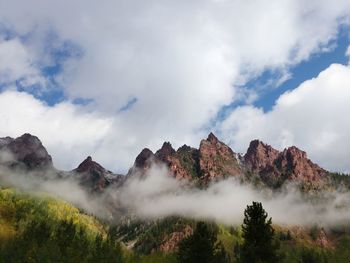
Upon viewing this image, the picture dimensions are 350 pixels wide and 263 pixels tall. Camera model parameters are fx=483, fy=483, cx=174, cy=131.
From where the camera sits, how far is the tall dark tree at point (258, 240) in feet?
180

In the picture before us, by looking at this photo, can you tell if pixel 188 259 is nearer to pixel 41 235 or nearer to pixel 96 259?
pixel 96 259

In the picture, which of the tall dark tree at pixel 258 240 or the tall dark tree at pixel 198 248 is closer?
the tall dark tree at pixel 258 240

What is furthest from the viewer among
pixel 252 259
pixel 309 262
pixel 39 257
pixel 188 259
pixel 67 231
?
pixel 67 231

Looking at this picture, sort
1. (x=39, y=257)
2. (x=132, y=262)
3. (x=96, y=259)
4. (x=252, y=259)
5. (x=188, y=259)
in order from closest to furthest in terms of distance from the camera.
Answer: (x=252, y=259) < (x=188, y=259) < (x=39, y=257) < (x=96, y=259) < (x=132, y=262)

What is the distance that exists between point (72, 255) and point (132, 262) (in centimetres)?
5389

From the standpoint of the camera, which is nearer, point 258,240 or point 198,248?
point 258,240

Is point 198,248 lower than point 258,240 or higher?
lower

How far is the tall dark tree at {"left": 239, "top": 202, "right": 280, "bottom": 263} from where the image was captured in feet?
180

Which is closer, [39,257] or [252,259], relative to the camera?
[252,259]

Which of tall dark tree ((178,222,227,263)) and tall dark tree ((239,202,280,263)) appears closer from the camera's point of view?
tall dark tree ((239,202,280,263))

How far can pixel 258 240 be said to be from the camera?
2208 inches

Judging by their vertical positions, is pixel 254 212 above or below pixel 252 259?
above

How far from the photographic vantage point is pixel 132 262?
18438 cm

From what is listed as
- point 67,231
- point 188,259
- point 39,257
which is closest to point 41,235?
point 67,231
